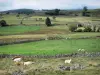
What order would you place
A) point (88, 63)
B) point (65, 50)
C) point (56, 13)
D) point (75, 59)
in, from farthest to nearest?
point (56, 13)
point (65, 50)
point (75, 59)
point (88, 63)

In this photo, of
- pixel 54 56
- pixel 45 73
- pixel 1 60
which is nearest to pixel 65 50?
pixel 54 56

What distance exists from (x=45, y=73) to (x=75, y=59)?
30.0 ft

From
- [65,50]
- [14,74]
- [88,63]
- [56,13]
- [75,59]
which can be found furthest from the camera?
[56,13]

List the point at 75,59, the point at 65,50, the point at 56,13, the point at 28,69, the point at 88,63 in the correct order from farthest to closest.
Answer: the point at 56,13 → the point at 65,50 → the point at 75,59 → the point at 88,63 → the point at 28,69

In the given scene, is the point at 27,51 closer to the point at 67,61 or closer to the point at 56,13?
the point at 67,61

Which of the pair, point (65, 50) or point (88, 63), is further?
point (65, 50)

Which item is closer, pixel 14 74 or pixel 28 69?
pixel 14 74

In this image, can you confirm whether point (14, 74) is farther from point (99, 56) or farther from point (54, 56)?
point (99, 56)

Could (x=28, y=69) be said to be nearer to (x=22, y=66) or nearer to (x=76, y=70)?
(x=22, y=66)

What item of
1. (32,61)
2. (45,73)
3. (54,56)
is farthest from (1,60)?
(45,73)

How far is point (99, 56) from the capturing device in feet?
133

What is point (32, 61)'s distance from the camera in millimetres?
37875

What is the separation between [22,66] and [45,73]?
4882mm

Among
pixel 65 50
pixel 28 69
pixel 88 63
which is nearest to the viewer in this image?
pixel 28 69
